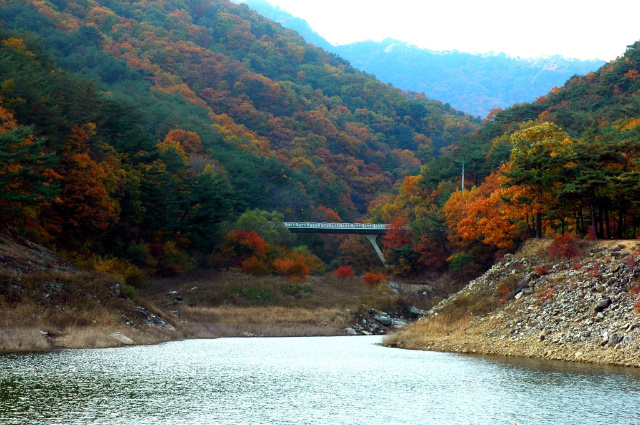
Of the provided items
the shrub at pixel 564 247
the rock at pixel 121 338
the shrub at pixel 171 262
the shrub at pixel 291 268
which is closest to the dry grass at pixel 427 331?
the shrub at pixel 564 247

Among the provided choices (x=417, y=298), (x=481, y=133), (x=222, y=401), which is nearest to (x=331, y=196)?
(x=481, y=133)

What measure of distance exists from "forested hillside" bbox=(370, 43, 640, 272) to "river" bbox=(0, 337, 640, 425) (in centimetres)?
1564

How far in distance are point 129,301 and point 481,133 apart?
84041 mm

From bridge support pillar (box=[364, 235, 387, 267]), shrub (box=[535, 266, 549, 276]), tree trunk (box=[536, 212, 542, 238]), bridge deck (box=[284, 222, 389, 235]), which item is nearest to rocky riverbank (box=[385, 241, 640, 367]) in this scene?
shrub (box=[535, 266, 549, 276])

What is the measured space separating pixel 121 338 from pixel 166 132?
69.5 meters

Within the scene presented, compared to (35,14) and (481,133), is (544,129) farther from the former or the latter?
(35,14)

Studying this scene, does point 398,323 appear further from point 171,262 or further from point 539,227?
point 171,262

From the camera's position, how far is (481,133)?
117562 mm

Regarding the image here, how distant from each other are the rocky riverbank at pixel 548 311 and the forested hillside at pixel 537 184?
2.49m

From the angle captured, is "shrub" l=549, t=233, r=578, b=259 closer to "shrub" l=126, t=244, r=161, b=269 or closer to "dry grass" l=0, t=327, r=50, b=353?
"dry grass" l=0, t=327, r=50, b=353

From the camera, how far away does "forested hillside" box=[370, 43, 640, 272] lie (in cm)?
4462

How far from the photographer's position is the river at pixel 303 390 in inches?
744

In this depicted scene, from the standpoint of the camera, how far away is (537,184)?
4788 centimetres

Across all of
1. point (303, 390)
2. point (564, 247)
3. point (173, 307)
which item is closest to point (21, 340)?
point (303, 390)
